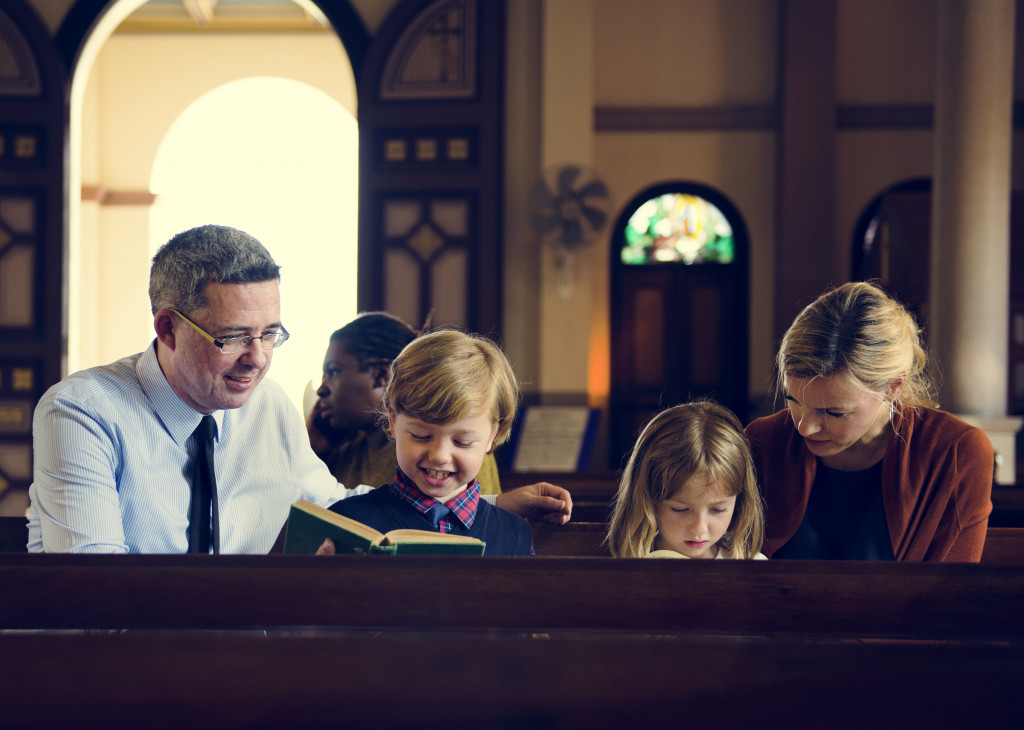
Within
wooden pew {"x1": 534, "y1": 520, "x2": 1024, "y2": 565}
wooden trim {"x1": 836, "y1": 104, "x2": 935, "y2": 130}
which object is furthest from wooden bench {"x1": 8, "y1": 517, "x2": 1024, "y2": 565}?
wooden trim {"x1": 836, "y1": 104, "x2": 935, "y2": 130}

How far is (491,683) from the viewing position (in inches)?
47.2

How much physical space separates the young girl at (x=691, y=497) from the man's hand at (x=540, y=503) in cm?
12

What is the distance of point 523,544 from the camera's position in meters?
2.00

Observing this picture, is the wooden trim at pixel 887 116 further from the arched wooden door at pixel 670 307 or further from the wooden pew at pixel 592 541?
the wooden pew at pixel 592 541

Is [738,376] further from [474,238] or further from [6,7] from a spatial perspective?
[6,7]

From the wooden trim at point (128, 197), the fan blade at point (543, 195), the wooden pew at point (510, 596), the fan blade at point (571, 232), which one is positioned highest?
the wooden trim at point (128, 197)

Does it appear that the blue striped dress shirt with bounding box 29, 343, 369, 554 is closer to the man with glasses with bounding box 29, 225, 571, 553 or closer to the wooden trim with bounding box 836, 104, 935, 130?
the man with glasses with bounding box 29, 225, 571, 553

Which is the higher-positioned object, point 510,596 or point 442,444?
point 442,444

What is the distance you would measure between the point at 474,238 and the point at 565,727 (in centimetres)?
623

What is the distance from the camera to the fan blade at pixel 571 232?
714 cm

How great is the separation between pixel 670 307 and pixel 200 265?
21.4 ft

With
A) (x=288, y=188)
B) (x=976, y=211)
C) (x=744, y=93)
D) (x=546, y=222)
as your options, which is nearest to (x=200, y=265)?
(x=976, y=211)

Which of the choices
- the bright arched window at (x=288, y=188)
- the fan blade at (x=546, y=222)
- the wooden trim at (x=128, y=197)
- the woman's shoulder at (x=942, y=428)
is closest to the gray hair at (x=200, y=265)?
the woman's shoulder at (x=942, y=428)

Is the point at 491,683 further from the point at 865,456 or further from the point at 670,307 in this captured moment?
the point at 670,307
